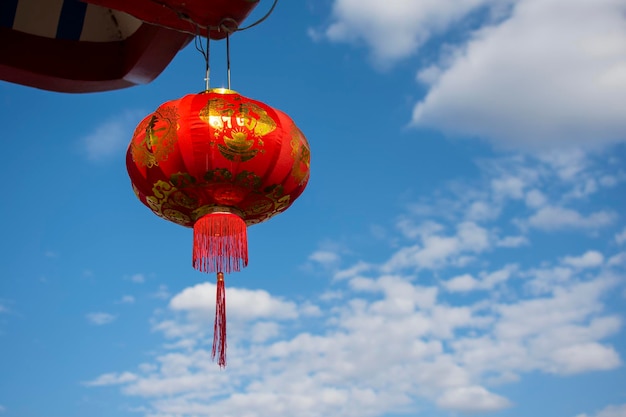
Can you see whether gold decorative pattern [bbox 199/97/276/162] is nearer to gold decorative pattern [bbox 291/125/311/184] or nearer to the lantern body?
the lantern body

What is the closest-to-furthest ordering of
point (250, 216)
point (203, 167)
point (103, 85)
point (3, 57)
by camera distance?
point (203, 167) → point (250, 216) → point (3, 57) → point (103, 85)

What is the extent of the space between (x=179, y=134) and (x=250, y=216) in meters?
0.46

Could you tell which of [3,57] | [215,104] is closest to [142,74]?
[3,57]

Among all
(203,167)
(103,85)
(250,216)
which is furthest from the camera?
(103,85)

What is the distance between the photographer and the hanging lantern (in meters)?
3.20

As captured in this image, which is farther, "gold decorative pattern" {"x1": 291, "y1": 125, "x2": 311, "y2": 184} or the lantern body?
"gold decorative pattern" {"x1": 291, "y1": 125, "x2": 311, "y2": 184}

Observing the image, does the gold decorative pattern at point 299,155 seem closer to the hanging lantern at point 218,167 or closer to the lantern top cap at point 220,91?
the hanging lantern at point 218,167

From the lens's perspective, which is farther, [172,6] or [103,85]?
[103,85]

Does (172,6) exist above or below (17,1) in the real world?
below

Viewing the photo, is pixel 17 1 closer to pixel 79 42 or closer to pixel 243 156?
pixel 79 42

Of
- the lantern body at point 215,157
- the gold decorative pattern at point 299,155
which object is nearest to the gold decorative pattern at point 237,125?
the lantern body at point 215,157

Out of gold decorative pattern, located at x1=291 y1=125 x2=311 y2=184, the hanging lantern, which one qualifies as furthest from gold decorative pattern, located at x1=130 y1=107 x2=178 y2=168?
gold decorative pattern, located at x1=291 y1=125 x2=311 y2=184

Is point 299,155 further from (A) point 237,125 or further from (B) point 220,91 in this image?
(B) point 220,91

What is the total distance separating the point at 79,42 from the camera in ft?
13.6
